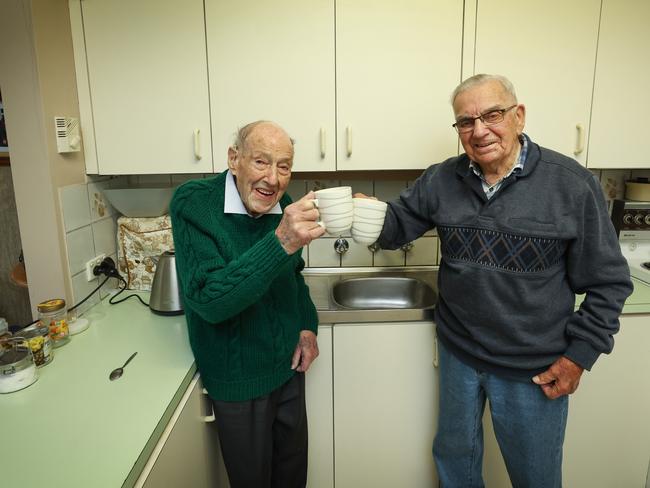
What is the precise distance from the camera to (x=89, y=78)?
1.57m

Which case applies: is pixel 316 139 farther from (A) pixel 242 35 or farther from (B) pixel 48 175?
(B) pixel 48 175

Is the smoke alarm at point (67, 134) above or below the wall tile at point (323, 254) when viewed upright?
above

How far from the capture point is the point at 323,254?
2.01 m

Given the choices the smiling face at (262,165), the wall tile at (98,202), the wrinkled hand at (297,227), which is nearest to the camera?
the wrinkled hand at (297,227)

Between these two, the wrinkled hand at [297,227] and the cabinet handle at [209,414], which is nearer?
the wrinkled hand at [297,227]

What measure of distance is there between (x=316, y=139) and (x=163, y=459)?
114cm

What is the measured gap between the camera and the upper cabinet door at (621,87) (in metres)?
1.59

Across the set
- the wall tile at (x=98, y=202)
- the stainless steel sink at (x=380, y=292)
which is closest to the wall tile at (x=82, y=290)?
the wall tile at (x=98, y=202)

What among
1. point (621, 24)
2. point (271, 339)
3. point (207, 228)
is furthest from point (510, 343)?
point (621, 24)

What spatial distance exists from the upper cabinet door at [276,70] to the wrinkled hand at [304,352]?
637 mm

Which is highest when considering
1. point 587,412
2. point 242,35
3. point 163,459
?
point 242,35

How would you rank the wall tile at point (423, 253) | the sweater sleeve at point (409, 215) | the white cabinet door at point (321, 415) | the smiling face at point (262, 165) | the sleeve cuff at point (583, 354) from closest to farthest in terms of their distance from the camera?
1. the smiling face at point (262, 165)
2. the sleeve cuff at point (583, 354)
3. the sweater sleeve at point (409, 215)
4. the white cabinet door at point (321, 415)
5. the wall tile at point (423, 253)

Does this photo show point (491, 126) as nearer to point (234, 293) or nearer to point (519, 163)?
point (519, 163)

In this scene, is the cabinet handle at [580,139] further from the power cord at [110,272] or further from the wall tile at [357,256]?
the power cord at [110,272]
